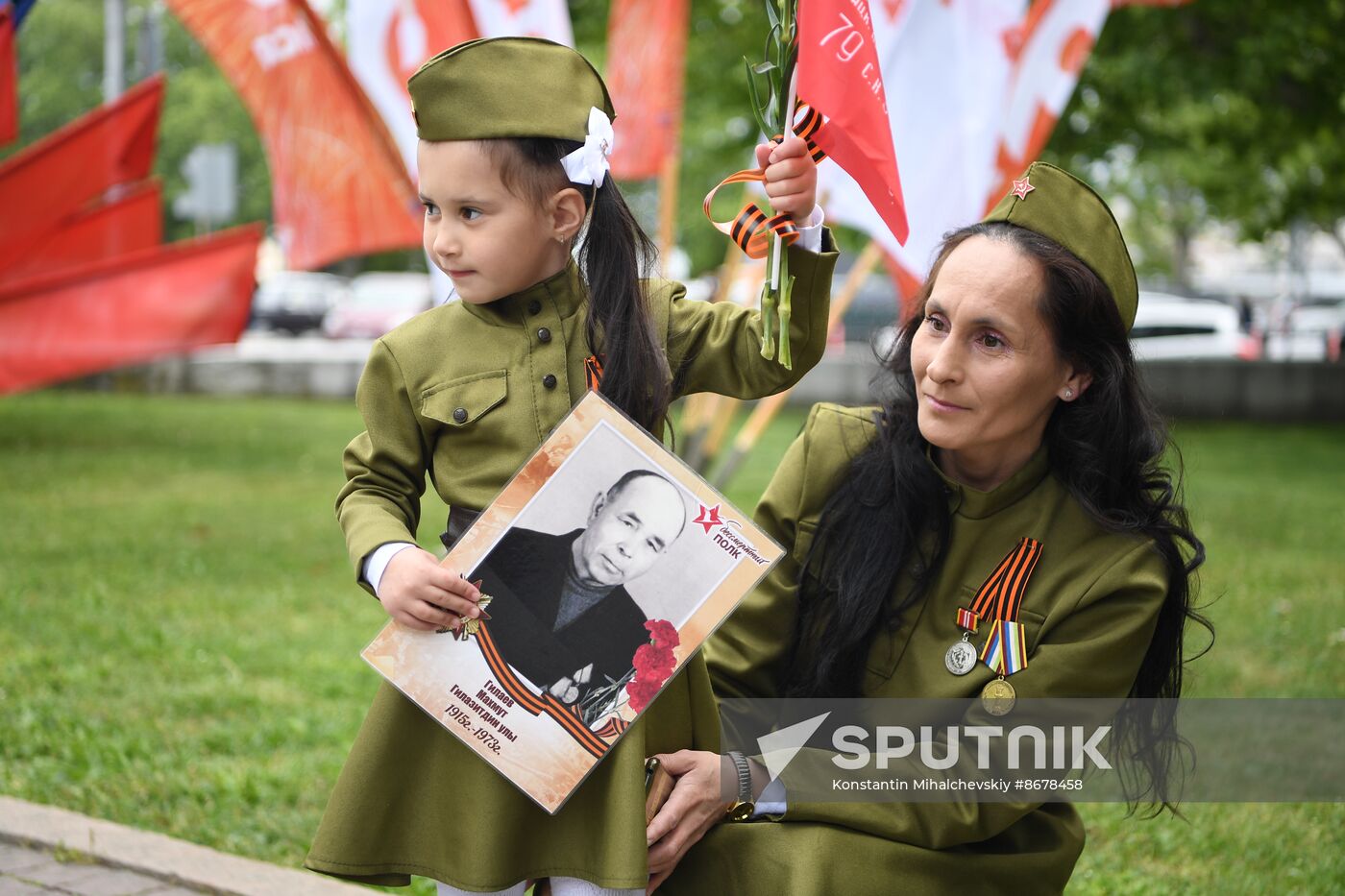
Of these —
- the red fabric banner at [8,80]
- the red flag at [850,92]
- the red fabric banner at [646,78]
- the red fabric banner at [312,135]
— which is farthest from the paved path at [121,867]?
the red fabric banner at [8,80]

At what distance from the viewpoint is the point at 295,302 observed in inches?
1355

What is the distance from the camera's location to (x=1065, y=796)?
7.99 ft

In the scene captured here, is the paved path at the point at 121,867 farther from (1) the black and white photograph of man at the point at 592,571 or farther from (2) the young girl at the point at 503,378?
(1) the black and white photograph of man at the point at 592,571

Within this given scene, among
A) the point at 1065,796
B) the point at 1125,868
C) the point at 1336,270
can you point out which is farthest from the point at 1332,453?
the point at 1336,270

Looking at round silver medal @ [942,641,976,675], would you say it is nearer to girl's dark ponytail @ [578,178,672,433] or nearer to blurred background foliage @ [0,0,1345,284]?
girl's dark ponytail @ [578,178,672,433]

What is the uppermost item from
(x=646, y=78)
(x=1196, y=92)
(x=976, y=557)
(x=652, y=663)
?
(x=652, y=663)

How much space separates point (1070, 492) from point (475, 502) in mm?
951

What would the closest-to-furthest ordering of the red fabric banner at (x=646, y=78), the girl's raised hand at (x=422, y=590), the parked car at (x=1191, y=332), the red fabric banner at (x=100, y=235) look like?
the girl's raised hand at (x=422, y=590)
the red fabric banner at (x=646, y=78)
the red fabric banner at (x=100, y=235)
the parked car at (x=1191, y=332)

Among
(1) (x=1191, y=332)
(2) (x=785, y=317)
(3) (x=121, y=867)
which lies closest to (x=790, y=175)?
(2) (x=785, y=317)

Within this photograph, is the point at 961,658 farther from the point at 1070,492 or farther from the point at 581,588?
the point at 581,588

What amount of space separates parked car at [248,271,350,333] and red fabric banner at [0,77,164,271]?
21.4m

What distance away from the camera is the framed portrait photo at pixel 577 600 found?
210 centimetres

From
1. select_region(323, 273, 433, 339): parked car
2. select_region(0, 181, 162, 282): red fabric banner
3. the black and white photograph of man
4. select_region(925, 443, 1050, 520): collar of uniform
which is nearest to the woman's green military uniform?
select_region(925, 443, 1050, 520): collar of uniform

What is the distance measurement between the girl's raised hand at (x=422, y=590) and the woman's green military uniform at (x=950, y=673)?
22.8 inches
